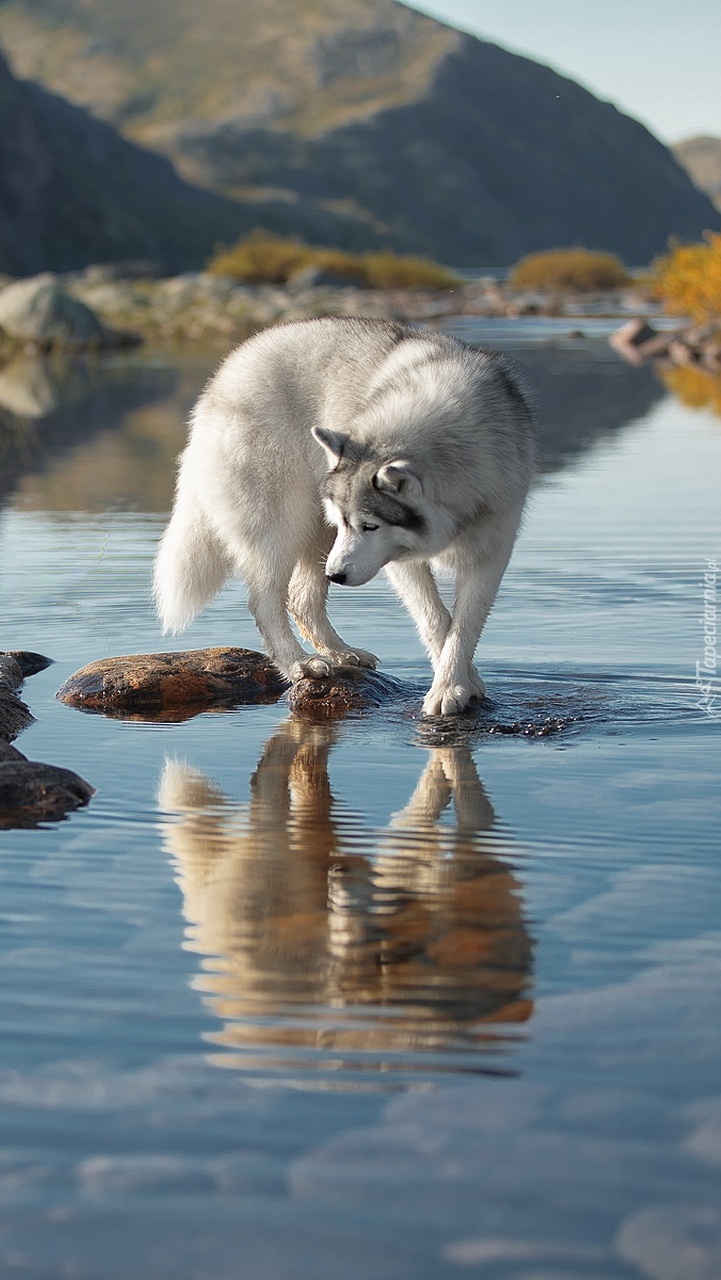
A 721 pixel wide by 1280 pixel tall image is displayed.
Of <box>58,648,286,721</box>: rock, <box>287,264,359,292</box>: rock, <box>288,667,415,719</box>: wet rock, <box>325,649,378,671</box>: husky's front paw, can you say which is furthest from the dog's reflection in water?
<box>287,264,359,292</box>: rock

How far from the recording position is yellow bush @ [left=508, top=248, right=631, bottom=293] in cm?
5922

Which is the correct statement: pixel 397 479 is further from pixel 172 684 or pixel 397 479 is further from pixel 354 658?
pixel 172 684

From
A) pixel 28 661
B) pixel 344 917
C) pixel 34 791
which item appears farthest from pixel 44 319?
pixel 344 917

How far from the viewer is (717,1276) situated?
8.84ft

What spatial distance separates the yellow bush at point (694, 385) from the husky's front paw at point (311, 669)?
13.3 m

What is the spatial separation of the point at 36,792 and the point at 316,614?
229 centimetres

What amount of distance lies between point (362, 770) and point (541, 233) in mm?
162207

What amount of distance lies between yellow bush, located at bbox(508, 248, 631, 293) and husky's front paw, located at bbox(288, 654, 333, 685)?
176ft

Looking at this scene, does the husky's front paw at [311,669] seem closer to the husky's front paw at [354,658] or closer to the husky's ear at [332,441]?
the husky's front paw at [354,658]

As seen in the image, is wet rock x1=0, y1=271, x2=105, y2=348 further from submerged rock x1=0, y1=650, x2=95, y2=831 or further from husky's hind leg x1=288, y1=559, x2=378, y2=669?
submerged rock x1=0, y1=650, x2=95, y2=831

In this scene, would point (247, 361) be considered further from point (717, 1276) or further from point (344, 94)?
point (344, 94)

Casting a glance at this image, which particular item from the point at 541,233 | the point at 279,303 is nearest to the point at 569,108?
the point at 541,233

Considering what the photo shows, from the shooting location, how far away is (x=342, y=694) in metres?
6.75

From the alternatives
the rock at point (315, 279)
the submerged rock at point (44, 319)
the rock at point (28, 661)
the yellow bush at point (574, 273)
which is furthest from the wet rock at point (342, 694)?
the yellow bush at point (574, 273)
